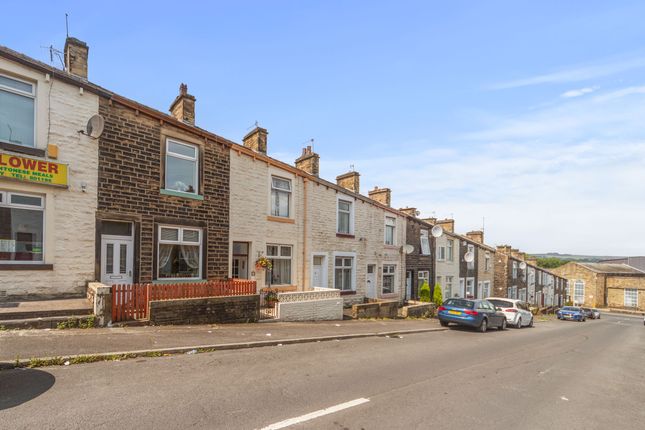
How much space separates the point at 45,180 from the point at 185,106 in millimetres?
5829

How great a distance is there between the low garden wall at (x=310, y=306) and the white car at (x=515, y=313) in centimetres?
1066

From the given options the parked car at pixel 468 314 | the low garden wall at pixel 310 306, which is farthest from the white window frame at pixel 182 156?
the parked car at pixel 468 314

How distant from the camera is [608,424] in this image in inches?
221

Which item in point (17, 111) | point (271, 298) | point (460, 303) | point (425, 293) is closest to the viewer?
point (17, 111)

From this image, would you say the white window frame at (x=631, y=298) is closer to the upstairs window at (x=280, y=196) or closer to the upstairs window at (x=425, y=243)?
the upstairs window at (x=425, y=243)

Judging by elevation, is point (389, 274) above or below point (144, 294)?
below

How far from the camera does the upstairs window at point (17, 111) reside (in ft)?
33.0

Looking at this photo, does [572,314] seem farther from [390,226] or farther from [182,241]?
[182,241]

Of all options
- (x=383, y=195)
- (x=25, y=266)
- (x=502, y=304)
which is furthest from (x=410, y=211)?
(x=25, y=266)

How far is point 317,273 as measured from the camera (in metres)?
18.9

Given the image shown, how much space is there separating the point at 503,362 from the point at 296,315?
24.2 ft

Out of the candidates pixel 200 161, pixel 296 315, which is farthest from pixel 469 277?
pixel 200 161

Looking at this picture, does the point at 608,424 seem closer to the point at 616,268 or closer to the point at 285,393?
the point at 285,393

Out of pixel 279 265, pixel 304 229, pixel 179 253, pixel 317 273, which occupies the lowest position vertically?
pixel 317 273
